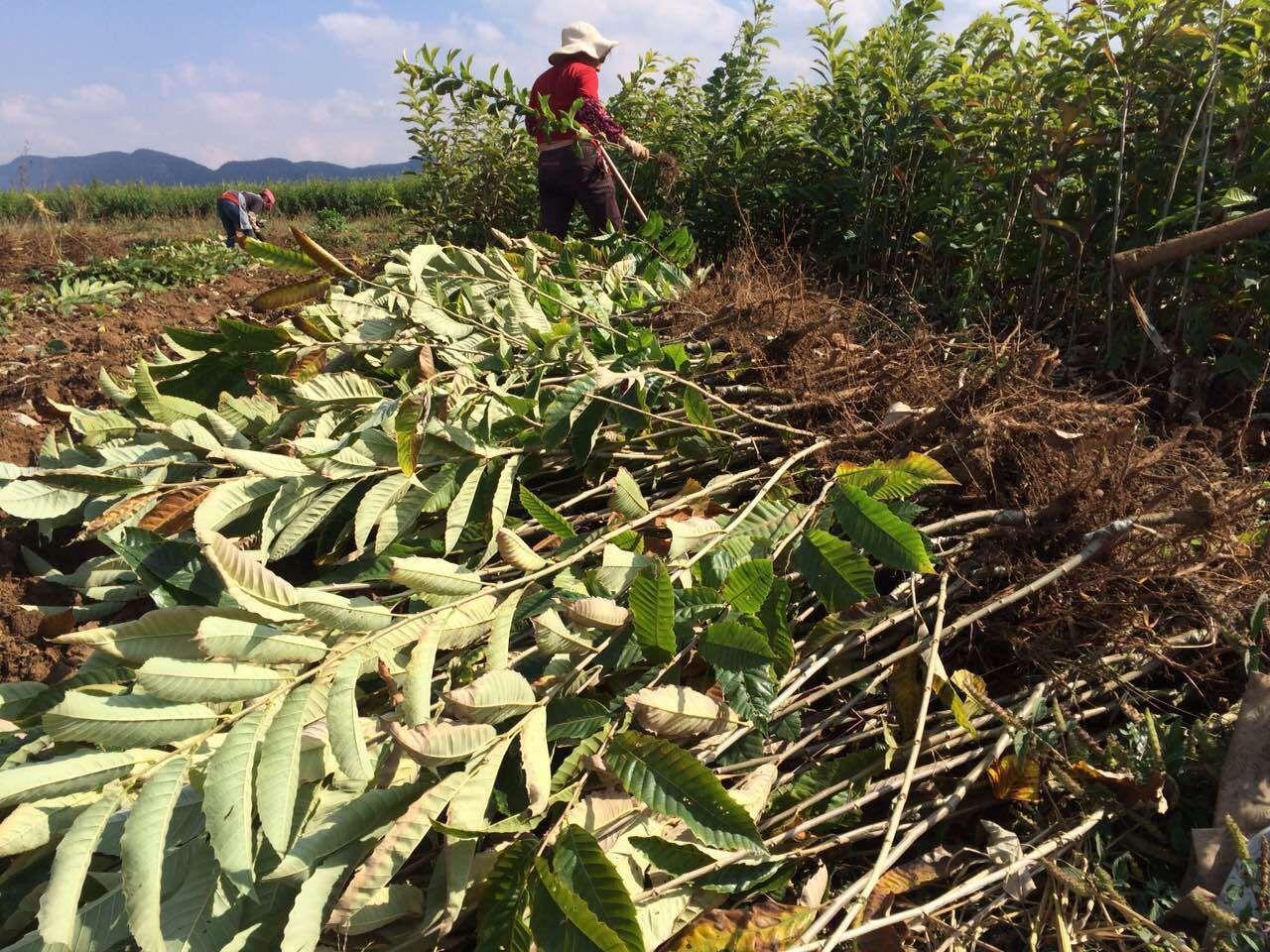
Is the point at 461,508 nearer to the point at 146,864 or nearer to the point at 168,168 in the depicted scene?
the point at 146,864

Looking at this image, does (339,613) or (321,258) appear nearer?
(339,613)

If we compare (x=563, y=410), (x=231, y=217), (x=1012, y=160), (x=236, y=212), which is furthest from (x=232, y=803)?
(x=231, y=217)

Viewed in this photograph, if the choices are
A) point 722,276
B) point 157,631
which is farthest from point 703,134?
point 157,631

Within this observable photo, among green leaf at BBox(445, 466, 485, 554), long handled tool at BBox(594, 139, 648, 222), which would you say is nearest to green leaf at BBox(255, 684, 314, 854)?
green leaf at BBox(445, 466, 485, 554)

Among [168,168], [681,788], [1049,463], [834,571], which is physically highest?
[168,168]

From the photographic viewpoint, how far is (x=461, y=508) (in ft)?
5.06

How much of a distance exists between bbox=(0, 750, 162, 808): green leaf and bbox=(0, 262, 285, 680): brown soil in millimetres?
777

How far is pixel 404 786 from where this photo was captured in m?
1.01

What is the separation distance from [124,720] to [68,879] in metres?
0.19

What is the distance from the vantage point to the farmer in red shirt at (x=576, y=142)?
441cm

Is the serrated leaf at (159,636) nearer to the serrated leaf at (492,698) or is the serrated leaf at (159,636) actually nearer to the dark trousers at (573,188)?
the serrated leaf at (492,698)

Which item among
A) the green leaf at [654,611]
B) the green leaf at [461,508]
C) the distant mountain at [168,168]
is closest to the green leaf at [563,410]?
the green leaf at [461,508]

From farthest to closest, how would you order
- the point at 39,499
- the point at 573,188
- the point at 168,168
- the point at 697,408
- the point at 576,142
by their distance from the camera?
1. the point at 168,168
2. the point at 573,188
3. the point at 576,142
4. the point at 697,408
5. the point at 39,499

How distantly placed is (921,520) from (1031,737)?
51 cm
